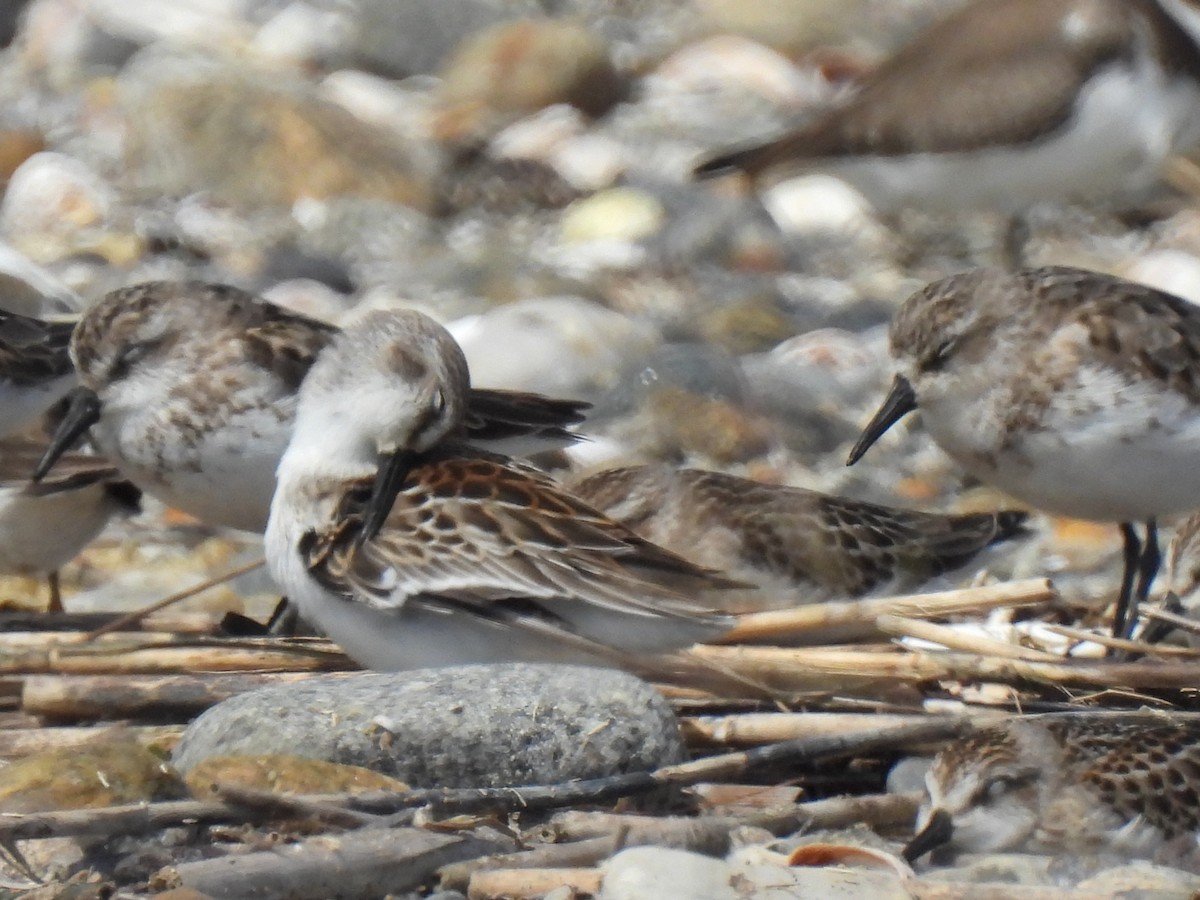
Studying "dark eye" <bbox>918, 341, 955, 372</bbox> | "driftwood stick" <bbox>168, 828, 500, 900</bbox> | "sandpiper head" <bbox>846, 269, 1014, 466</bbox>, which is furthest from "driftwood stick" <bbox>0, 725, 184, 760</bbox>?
"dark eye" <bbox>918, 341, 955, 372</bbox>

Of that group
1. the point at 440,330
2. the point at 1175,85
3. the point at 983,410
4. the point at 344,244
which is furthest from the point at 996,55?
the point at 440,330

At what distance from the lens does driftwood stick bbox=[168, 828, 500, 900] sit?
152 inches

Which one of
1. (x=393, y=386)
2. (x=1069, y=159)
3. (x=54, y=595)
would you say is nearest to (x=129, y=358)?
(x=54, y=595)

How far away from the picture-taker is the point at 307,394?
5.37m

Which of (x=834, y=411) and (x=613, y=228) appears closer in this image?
(x=834, y=411)

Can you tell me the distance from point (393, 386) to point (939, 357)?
1558 millimetres

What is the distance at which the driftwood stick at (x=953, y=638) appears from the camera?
5.01 metres

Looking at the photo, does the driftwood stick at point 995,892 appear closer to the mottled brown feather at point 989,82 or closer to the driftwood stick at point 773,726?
the driftwood stick at point 773,726

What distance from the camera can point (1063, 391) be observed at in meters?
5.58

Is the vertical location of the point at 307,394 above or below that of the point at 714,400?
above

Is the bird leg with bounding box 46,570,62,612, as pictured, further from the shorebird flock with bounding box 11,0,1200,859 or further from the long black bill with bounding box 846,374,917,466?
the long black bill with bounding box 846,374,917,466

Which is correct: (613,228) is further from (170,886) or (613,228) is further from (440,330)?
(170,886)

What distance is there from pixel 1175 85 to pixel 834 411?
92.4 inches

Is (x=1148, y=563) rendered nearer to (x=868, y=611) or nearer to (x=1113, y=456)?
(x=1113, y=456)
